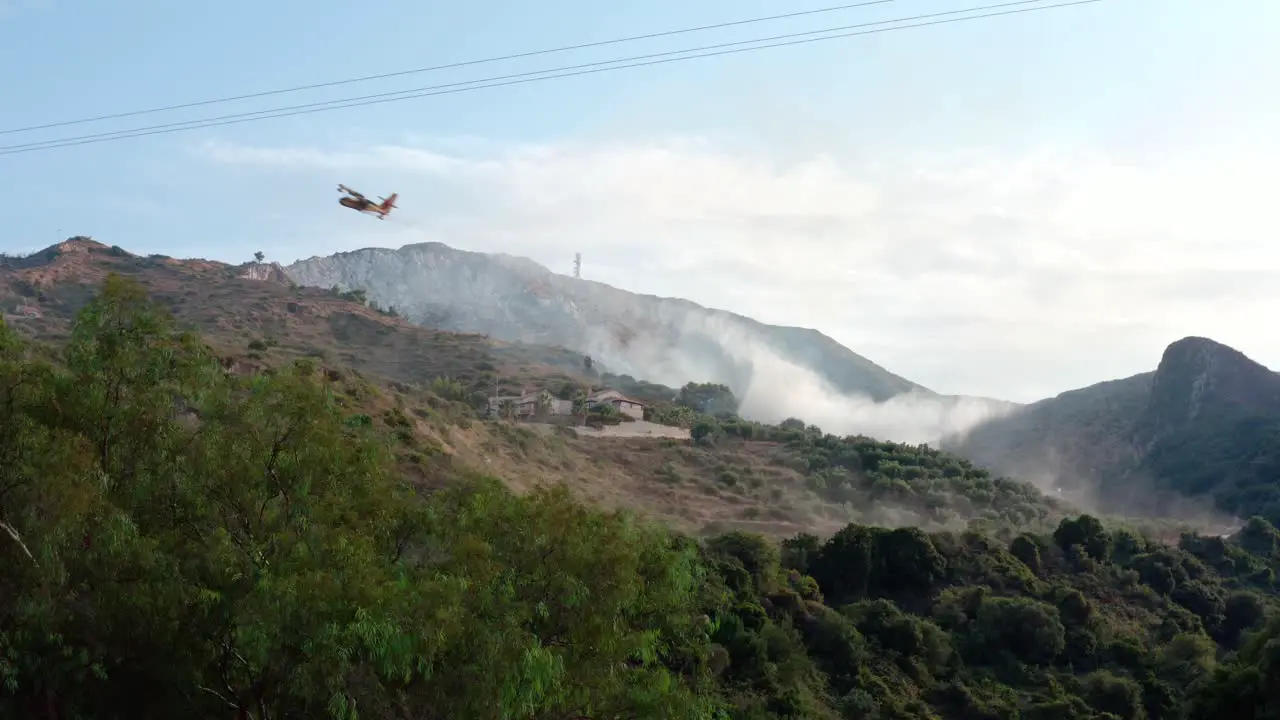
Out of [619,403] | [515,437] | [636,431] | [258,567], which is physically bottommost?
[258,567]

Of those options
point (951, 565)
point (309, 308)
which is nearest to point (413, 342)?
point (309, 308)

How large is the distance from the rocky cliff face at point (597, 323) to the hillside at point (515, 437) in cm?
4238

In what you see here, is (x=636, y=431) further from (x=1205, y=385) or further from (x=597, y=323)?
(x=597, y=323)

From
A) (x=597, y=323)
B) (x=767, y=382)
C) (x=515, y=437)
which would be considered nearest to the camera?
(x=515, y=437)

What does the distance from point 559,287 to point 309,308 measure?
87680mm

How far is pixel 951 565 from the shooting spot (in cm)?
4672

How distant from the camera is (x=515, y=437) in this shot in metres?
61.5

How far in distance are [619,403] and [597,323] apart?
91.4 metres

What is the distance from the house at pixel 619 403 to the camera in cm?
8850

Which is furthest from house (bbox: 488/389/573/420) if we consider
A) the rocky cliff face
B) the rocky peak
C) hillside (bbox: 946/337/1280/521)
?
the rocky cliff face

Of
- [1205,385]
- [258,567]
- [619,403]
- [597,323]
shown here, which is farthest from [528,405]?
[597,323]

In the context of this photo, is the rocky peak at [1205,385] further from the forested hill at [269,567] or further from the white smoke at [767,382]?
the forested hill at [269,567]

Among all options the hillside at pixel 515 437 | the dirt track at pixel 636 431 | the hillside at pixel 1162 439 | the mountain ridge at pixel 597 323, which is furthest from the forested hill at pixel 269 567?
the mountain ridge at pixel 597 323

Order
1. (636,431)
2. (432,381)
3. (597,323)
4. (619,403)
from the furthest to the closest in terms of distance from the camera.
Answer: (597,323) < (432,381) < (619,403) < (636,431)
